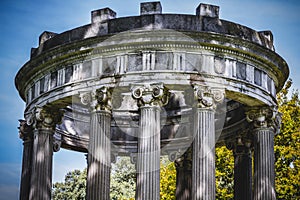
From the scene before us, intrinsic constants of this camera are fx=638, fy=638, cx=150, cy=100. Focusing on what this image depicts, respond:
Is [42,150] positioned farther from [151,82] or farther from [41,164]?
[151,82]

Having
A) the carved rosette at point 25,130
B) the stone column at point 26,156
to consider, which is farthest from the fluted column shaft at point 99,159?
the carved rosette at point 25,130

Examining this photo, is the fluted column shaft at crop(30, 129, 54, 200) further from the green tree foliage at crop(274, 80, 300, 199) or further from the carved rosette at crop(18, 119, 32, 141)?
the green tree foliage at crop(274, 80, 300, 199)

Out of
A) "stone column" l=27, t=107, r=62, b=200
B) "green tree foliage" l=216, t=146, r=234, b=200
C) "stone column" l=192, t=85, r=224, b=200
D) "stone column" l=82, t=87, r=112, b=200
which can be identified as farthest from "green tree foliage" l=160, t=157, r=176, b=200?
"stone column" l=192, t=85, r=224, b=200

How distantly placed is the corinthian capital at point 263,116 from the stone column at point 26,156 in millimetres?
12667

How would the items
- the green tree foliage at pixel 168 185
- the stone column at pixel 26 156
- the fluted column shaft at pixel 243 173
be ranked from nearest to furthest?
the stone column at pixel 26 156, the fluted column shaft at pixel 243 173, the green tree foliage at pixel 168 185

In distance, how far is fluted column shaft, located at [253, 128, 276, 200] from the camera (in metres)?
32.0

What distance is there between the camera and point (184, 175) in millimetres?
40938

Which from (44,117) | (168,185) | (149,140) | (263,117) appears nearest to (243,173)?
(263,117)

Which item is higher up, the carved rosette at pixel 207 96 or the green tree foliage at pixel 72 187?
the green tree foliage at pixel 72 187

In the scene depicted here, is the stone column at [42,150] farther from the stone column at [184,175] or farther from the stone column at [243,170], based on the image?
the stone column at [243,170]

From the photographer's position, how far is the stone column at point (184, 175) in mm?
40531

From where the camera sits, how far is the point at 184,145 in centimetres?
4144

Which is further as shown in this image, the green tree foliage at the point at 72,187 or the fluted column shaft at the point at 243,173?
the green tree foliage at the point at 72,187

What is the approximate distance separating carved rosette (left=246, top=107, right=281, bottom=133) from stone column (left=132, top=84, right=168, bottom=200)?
18.5ft
